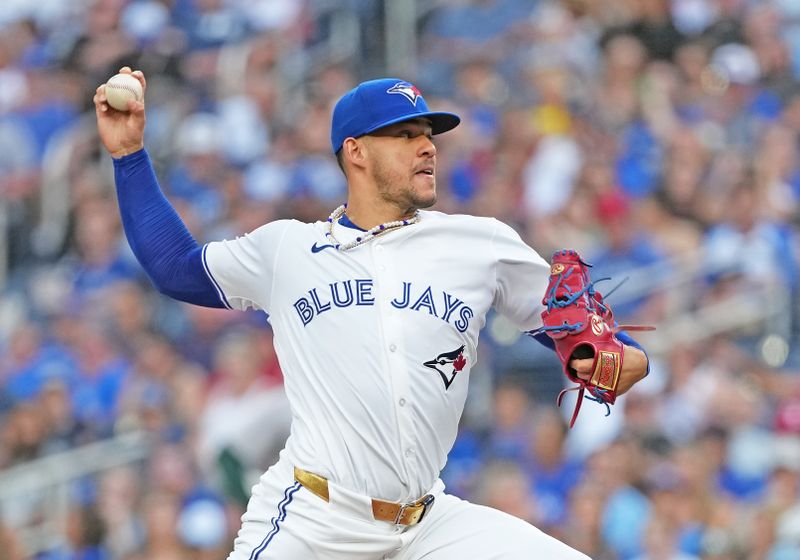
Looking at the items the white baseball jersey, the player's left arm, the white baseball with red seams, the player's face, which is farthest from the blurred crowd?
the white baseball with red seams

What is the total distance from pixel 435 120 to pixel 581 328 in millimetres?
816

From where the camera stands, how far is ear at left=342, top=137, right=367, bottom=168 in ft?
14.4

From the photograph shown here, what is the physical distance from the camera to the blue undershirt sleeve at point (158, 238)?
440 centimetres

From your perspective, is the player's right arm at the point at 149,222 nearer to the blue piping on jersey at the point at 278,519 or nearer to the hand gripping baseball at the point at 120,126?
the hand gripping baseball at the point at 120,126

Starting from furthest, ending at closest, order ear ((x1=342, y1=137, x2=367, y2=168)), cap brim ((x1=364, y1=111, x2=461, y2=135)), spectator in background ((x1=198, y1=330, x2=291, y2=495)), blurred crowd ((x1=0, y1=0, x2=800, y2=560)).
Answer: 1. spectator in background ((x1=198, y1=330, x2=291, y2=495))
2. blurred crowd ((x1=0, y1=0, x2=800, y2=560))
3. ear ((x1=342, y1=137, x2=367, y2=168))
4. cap brim ((x1=364, y1=111, x2=461, y2=135))

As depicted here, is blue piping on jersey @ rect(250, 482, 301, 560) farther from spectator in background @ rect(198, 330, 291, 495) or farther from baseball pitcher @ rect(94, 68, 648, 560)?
spectator in background @ rect(198, 330, 291, 495)

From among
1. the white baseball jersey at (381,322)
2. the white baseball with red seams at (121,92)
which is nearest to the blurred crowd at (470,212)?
the white baseball jersey at (381,322)

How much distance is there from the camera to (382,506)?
404 centimetres

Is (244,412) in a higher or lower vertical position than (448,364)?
lower

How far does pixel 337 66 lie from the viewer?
11852 millimetres

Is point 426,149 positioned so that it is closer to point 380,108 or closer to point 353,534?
point 380,108

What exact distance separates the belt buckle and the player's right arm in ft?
2.84

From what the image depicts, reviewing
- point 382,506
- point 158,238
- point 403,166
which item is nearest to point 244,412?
point 158,238

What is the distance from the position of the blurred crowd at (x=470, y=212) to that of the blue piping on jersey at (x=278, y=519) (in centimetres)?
357
